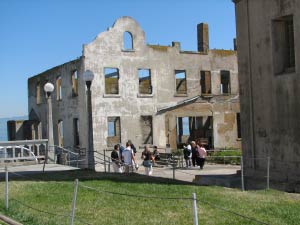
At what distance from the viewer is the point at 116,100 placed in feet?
119

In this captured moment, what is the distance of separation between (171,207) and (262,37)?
8927 mm

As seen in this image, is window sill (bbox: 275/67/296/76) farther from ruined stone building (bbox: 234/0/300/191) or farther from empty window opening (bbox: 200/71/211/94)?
empty window opening (bbox: 200/71/211/94)

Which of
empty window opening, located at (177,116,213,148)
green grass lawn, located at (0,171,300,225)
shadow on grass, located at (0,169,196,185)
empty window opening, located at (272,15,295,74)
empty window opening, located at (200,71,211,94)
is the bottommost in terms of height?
green grass lawn, located at (0,171,300,225)

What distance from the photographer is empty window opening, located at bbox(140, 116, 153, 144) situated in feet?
123

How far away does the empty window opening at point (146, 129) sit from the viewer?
3748cm

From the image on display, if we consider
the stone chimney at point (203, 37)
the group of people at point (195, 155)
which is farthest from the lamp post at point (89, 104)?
the stone chimney at point (203, 37)

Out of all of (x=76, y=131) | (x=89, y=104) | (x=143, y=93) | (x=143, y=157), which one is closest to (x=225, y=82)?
(x=143, y=93)

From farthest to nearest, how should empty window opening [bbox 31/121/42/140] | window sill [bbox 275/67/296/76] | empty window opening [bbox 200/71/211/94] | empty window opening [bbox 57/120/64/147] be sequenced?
empty window opening [bbox 31/121/42/140]
empty window opening [bbox 200/71/211/94]
empty window opening [bbox 57/120/64/147]
window sill [bbox 275/67/296/76]

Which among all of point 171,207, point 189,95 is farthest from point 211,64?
point 171,207

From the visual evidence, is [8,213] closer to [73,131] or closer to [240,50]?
[240,50]

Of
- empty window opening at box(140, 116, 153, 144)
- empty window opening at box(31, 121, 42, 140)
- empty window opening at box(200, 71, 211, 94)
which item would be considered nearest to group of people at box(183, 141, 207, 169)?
empty window opening at box(140, 116, 153, 144)

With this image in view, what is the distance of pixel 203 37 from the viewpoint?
41.2 metres

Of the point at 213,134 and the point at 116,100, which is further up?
the point at 116,100

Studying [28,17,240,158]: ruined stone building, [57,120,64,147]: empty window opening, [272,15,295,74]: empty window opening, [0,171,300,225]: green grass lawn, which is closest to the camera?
[0,171,300,225]: green grass lawn
